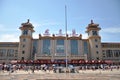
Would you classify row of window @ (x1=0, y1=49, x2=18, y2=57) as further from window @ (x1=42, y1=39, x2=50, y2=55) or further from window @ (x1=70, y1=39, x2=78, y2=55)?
window @ (x1=70, y1=39, x2=78, y2=55)

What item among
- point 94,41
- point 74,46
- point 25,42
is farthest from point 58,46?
point 94,41

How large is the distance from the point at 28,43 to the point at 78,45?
1990 centimetres

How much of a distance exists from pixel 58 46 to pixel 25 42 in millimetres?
13047

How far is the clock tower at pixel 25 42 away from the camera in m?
57.8

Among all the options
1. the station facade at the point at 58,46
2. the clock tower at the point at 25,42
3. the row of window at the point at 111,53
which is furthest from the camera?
the row of window at the point at 111,53

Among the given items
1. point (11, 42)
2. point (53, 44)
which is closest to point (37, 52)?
point (53, 44)

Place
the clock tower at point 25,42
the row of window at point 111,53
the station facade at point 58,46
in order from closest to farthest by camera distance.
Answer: the clock tower at point 25,42, the station facade at point 58,46, the row of window at point 111,53

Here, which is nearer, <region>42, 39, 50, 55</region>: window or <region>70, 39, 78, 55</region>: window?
<region>42, 39, 50, 55</region>: window

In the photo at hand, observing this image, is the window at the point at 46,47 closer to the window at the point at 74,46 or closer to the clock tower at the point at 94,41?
the window at the point at 74,46

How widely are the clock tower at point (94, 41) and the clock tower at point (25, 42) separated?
79.5 feet

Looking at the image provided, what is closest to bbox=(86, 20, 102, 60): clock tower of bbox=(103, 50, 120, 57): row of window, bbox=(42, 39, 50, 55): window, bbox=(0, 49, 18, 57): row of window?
bbox=(103, 50, 120, 57): row of window

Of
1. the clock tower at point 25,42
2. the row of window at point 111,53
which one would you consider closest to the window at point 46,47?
the clock tower at point 25,42

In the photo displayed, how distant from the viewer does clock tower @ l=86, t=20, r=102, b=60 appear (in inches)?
2340

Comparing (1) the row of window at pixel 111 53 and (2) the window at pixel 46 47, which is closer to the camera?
(2) the window at pixel 46 47
